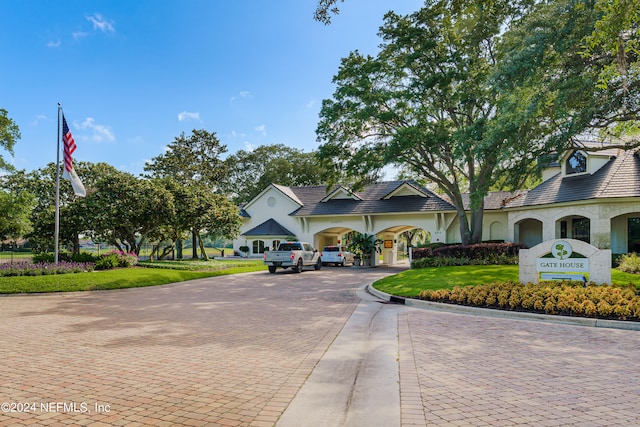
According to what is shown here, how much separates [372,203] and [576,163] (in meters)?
15.6

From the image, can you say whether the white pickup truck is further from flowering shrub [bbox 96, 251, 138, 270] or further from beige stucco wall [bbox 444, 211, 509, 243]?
beige stucco wall [bbox 444, 211, 509, 243]

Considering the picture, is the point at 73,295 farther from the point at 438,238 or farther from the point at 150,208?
the point at 438,238

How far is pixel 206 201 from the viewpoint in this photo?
3033 centimetres

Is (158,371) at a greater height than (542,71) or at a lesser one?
lesser

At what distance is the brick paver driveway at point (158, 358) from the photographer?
4.50 m

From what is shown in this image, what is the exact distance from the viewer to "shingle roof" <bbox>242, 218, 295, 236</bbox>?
3875cm

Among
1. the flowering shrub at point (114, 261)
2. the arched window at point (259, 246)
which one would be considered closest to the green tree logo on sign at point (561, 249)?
the flowering shrub at point (114, 261)

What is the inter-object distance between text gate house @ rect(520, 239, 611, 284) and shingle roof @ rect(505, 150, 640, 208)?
10977 millimetres

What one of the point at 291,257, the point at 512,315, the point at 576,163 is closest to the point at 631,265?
the point at 576,163

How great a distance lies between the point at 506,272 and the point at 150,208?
21.2 meters

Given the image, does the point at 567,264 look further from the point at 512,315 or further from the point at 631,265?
the point at 631,265

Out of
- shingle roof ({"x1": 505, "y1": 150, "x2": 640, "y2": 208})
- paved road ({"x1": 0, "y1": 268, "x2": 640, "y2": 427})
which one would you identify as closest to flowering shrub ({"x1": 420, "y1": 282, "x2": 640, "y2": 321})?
paved road ({"x1": 0, "y1": 268, "x2": 640, "y2": 427})

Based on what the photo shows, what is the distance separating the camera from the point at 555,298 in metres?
11.1

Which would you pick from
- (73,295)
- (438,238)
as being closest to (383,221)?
(438,238)
